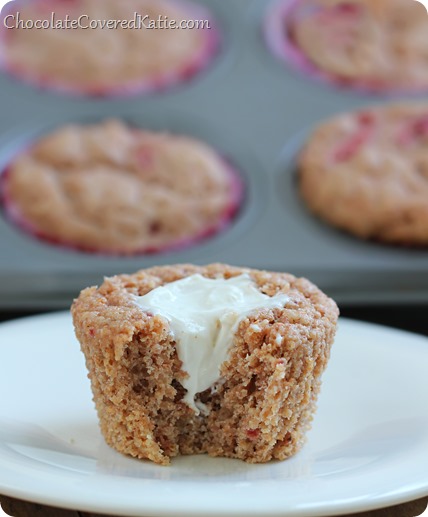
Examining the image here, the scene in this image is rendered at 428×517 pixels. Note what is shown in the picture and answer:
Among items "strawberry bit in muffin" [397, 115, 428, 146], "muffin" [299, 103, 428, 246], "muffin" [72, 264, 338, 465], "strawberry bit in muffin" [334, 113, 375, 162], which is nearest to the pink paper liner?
"muffin" [299, 103, 428, 246]

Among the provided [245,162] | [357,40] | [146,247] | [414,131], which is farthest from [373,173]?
[357,40]

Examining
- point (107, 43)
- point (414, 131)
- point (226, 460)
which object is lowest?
point (226, 460)

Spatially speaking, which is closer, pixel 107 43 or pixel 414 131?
pixel 414 131

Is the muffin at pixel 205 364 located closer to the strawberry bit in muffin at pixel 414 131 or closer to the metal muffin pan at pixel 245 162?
the metal muffin pan at pixel 245 162

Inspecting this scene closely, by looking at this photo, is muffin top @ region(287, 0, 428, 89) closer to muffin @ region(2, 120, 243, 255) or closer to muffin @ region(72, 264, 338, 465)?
muffin @ region(2, 120, 243, 255)

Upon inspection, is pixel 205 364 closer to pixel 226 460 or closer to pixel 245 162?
pixel 226 460

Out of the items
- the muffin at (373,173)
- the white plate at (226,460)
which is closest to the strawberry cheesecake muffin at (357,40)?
→ the muffin at (373,173)
